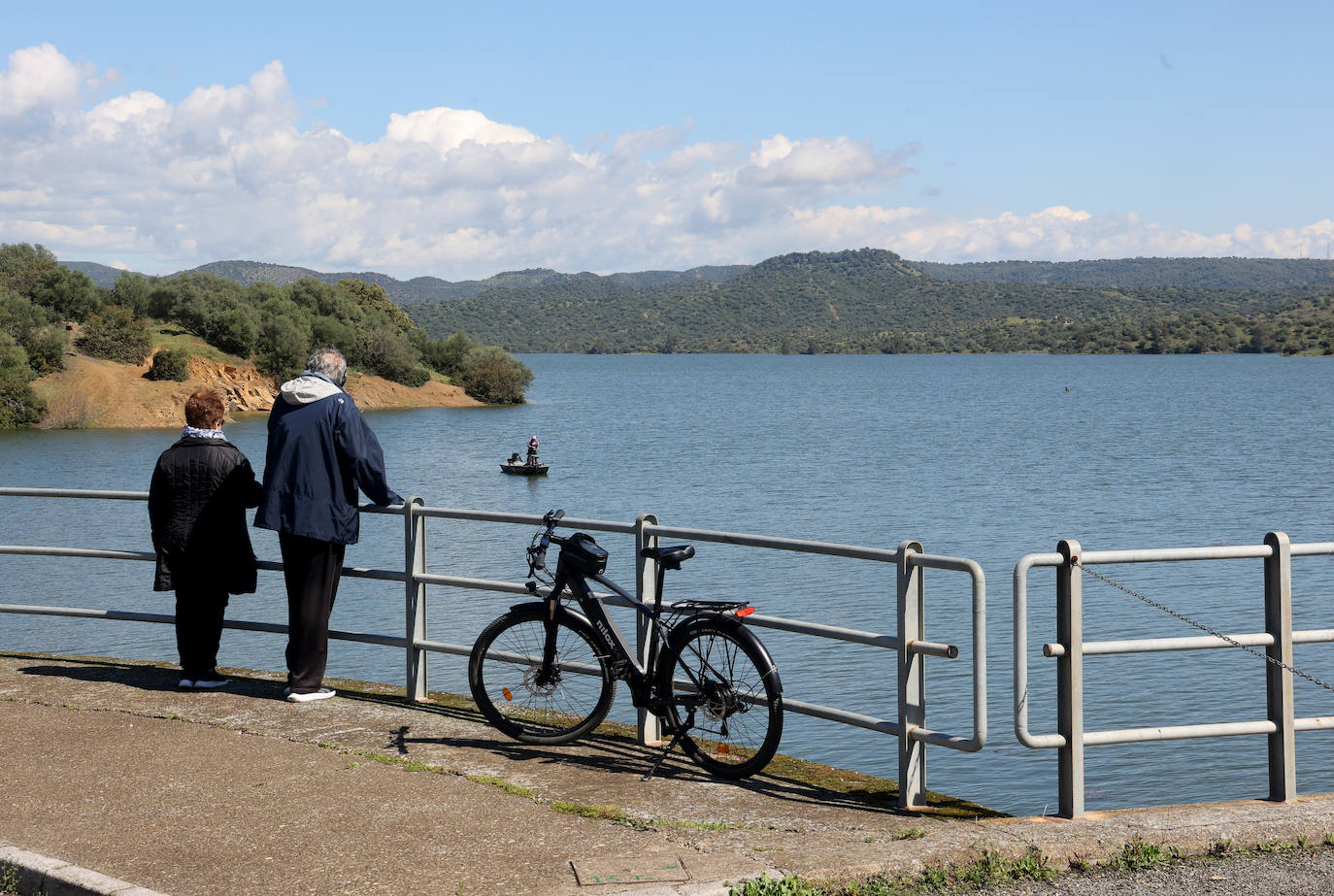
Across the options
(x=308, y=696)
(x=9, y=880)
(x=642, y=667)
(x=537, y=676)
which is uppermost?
(x=642, y=667)

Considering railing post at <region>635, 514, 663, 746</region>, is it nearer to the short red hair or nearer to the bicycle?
the bicycle

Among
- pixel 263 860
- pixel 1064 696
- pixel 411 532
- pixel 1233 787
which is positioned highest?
pixel 411 532

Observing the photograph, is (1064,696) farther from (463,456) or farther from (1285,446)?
(1285,446)

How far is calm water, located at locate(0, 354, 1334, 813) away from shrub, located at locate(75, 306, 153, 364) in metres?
8.88

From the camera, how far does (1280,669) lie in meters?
5.85

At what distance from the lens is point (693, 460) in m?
57.5

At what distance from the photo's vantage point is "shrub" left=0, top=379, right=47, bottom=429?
238ft

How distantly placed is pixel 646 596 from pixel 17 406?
7556 cm

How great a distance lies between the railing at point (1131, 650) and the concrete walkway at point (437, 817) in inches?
8.8

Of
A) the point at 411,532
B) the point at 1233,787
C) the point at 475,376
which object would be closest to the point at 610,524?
the point at 411,532

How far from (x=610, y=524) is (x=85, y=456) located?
187 feet

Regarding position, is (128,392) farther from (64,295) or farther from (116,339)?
(64,295)

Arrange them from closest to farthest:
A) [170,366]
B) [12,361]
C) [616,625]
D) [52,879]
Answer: [52,879] → [616,625] → [12,361] → [170,366]

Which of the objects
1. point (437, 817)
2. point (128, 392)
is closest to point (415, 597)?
point (437, 817)
